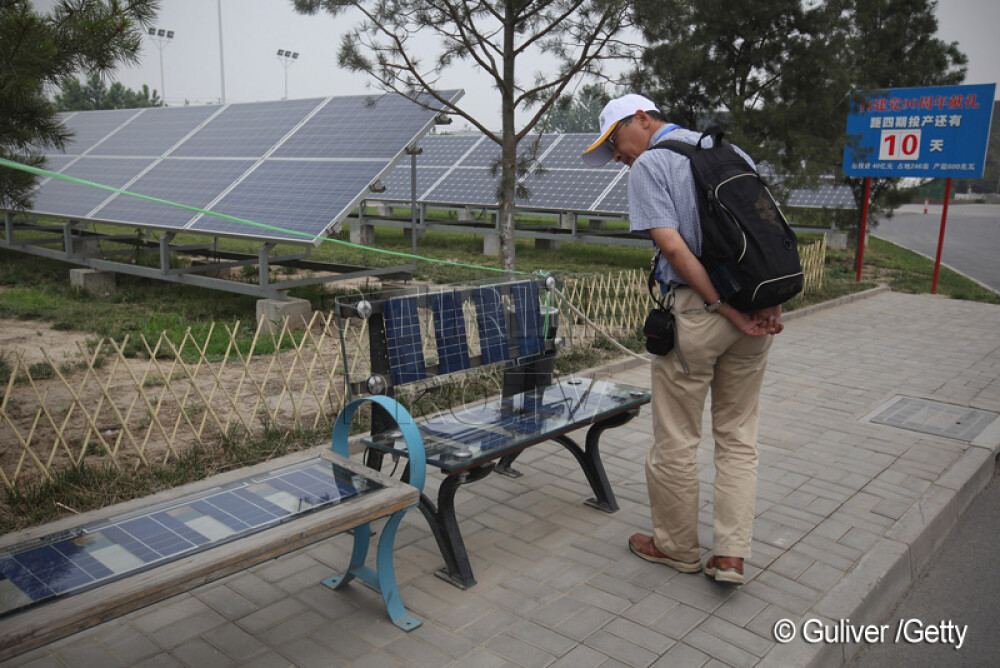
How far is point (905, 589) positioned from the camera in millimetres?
3598

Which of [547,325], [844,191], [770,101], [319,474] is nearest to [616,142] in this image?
[547,325]

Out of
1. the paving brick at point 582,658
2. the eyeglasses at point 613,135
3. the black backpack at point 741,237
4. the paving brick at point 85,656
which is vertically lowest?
the paving brick at point 85,656

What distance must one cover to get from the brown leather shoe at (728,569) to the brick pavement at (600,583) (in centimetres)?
10

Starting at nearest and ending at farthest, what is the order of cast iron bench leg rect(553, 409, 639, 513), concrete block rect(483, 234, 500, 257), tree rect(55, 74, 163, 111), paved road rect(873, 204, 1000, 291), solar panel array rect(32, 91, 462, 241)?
cast iron bench leg rect(553, 409, 639, 513), solar panel array rect(32, 91, 462, 241), concrete block rect(483, 234, 500, 257), paved road rect(873, 204, 1000, 291), tree rect(55, 74, 163, 111)

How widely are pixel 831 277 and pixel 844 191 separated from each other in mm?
5507

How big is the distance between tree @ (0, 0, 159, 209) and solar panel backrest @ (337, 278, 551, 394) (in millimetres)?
1866

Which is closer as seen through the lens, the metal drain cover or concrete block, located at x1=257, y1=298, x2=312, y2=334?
the metal drain cover

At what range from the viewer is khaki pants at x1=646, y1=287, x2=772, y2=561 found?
123 inches

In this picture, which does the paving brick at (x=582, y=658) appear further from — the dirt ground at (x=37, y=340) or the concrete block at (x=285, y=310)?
the concrete block at (x=285, y=310)

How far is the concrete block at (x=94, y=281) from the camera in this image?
10.4 metres

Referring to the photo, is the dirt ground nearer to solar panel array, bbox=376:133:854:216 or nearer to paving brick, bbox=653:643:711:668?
paving brick, bbox=653:643:711:668

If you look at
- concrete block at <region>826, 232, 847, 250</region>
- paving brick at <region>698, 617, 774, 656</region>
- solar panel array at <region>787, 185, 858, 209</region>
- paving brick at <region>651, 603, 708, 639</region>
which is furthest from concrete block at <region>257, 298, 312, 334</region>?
concrete block at <region>826, 232, 847, 250</region>

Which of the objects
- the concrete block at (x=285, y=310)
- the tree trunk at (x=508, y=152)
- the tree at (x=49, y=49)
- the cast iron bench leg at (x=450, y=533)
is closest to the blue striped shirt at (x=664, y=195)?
the cast iron bench leg at (x=450, y=533)

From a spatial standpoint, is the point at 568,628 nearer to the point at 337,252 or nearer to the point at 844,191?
the point at 337,252
